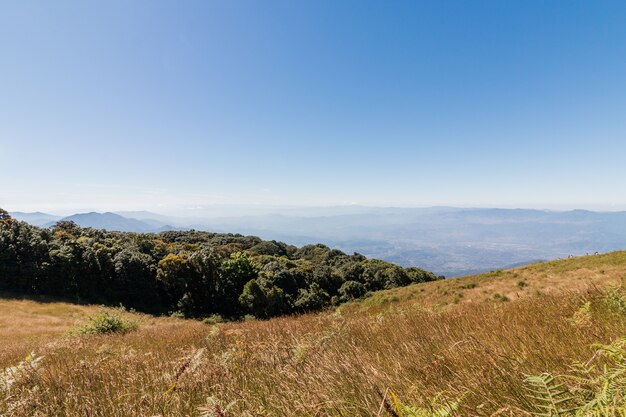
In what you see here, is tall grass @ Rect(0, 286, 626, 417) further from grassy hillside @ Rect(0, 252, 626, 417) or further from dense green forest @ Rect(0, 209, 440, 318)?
dense green forest @ Rect(0, 209, 440, 318)

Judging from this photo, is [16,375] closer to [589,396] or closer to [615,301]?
[589,396]

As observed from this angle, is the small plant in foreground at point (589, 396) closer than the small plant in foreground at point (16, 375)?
Yes

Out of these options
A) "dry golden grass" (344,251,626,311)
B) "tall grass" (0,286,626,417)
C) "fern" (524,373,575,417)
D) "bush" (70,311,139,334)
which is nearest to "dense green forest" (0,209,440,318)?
"dry golden grass" (344,251,626,311)

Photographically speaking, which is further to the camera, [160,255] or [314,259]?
[314,259]

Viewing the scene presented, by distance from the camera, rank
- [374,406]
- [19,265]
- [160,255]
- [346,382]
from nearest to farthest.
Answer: [374,406] < [346,382] < [19,265] < [160,255]

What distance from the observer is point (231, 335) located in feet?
20.4

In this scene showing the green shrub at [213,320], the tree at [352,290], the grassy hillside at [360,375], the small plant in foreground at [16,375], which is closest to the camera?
the grassy hillside at [360,375]

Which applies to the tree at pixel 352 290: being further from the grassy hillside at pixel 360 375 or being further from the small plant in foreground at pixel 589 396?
the small plant in foreground at pixel 589 396

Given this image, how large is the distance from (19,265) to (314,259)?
54032 millimetres

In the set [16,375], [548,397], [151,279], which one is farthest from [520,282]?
[151,279]

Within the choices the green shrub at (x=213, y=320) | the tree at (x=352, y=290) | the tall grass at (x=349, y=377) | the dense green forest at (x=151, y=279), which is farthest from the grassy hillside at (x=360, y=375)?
the tree at (x=352, y=290)

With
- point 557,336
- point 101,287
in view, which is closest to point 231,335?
point 557,336

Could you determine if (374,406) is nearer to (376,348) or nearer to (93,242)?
(376,348)

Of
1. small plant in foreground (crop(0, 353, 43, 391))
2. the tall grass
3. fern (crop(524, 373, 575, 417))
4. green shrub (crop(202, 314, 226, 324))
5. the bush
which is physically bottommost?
green shrub (crop(202, 314, 226, 324))
